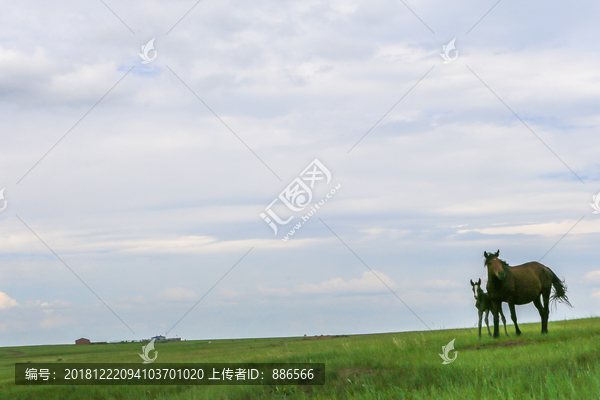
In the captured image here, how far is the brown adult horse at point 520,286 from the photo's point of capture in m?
19.8

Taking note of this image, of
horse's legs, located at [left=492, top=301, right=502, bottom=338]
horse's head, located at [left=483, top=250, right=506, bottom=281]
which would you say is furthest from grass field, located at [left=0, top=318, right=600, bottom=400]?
horse's head, located at [left=483, top=250, right=506, bottom=281]

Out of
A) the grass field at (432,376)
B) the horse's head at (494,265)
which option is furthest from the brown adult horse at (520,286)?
the grass field at (432,376)

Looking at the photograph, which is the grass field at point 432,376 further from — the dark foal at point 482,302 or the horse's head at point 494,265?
the horse's head at point 494,265

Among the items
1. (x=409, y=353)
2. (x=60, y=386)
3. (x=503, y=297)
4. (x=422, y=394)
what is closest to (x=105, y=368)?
(x=60, y=386)

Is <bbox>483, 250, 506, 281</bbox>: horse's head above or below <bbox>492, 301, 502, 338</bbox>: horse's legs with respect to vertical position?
above

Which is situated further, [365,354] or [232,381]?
[365,354]

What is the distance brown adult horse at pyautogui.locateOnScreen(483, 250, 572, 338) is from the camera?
1983 centimetres

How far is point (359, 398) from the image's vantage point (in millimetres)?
9352

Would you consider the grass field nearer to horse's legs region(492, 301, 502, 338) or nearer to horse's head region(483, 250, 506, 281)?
horse's legs region(492, 301, 502, 338)

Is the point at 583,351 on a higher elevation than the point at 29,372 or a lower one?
lower

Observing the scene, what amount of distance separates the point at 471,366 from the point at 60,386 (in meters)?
14.8

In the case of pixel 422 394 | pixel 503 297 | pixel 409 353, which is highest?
pixel 503 297

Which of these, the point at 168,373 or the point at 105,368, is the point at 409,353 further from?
the point at 105,368

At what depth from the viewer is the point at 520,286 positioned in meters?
20.5
